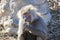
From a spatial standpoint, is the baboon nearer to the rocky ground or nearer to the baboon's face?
the baboon's face

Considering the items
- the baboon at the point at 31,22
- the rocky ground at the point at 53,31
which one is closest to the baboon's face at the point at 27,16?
the baboon at the point at 31,22

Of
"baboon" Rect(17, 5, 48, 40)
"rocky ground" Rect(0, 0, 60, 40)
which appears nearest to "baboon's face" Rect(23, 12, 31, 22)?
"baboon" Rect(17, 5, 48, 40)

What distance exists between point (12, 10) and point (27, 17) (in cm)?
42

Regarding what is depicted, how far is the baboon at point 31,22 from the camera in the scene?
1.39 m

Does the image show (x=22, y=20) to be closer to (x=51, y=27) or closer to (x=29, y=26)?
(x=29, y=26)

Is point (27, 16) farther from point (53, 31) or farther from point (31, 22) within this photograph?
point (53, 31)

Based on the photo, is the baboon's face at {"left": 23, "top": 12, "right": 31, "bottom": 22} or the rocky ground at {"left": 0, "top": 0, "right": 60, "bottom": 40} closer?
the baboon's face at {"left": 23, "top": 12, "right": 31, "bottom": 22}

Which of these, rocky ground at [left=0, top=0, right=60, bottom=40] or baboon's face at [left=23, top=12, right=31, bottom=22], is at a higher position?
baboon's face at [left=23, top=12, right=31, bottom=22]

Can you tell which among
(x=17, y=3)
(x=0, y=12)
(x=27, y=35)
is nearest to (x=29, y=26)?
(x=27, y=35)

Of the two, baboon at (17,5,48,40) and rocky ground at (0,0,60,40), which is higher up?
baboon at (17,5,48,40)

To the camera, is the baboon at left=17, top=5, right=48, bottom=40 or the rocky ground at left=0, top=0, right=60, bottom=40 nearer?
the baboon at left=17, top=5, right=48, bottom=40

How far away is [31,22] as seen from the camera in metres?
1.41

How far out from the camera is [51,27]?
2055 mm

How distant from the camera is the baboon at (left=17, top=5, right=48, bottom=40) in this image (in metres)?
1.39
